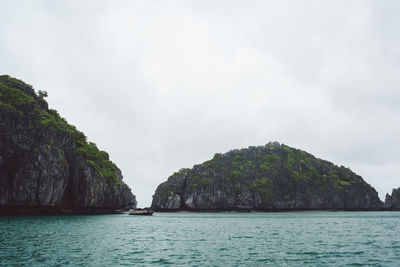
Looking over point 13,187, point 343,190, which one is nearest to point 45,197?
point 13,187

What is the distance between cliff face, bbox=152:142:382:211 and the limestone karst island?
1.92 ft

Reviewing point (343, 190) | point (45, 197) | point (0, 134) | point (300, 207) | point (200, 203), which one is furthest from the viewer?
point (343, 190)

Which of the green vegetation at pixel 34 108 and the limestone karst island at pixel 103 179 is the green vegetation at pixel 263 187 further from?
the green vegetation at pixel 34 108

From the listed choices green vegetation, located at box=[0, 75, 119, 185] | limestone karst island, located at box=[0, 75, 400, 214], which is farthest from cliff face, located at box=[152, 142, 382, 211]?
green vegetation, located at box=[0, 75, 119, 185]

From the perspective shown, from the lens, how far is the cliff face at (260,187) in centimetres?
16288

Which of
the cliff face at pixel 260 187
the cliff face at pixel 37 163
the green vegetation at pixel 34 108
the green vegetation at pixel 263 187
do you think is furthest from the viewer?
the green vegetation at pixel 263 187

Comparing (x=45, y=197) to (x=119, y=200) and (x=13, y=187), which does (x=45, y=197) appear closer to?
(x=13, y=187)

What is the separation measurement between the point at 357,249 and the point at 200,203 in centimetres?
13812

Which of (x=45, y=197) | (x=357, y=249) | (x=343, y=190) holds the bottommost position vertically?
(x=357, y=249)

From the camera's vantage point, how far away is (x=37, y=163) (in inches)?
2603

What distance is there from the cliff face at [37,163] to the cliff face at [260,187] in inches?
3122

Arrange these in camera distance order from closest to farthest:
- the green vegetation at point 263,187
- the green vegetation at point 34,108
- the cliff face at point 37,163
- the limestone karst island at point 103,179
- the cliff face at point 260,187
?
the cliff face at point 37,163 → the limestone karst island at point 103,179 → the green vegetation at point 34,108 → the cliff face at point 260,187 → the green vegetation at point 263,187

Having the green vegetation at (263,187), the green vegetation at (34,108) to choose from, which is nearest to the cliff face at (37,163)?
the green vegetation at (34,108)

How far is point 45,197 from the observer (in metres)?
67.8
